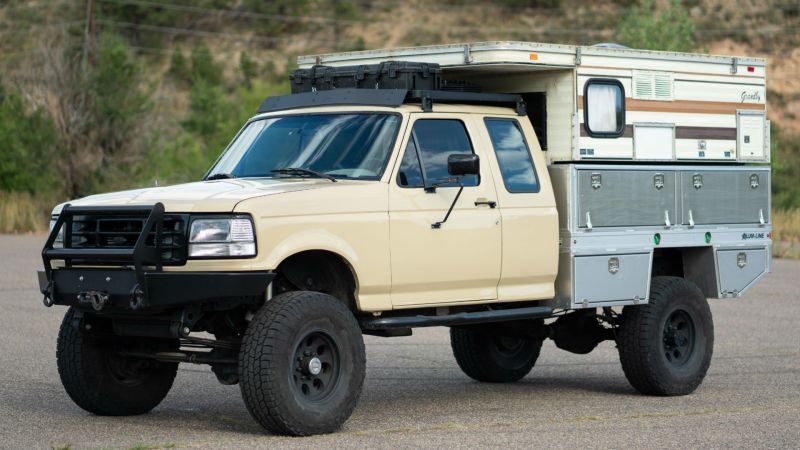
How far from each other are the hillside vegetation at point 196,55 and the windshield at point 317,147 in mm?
23042

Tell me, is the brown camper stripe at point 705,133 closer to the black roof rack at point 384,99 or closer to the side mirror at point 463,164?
the black roof rack at point 384,99

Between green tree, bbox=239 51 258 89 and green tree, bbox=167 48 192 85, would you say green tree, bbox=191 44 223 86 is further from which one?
green tree, bbox=239 51 258 89

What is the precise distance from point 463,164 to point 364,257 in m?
0.93

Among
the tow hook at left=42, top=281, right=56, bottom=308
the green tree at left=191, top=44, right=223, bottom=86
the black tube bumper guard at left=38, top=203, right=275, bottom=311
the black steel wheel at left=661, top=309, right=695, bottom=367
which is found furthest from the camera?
the green tree at left=191, top=44, right=223, bottom=86

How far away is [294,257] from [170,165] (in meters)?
32.0

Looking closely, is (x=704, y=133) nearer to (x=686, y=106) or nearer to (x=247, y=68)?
(x=686, y=106)

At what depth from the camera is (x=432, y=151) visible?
10117 mm

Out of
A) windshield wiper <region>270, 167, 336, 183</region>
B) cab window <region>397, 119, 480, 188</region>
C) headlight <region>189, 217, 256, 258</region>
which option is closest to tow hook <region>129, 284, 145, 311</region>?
headlight <region>189, 217, 256, 258</region>

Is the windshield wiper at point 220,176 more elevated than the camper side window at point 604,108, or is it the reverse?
the camper side window at point 604,108

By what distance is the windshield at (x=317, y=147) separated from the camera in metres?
9.86

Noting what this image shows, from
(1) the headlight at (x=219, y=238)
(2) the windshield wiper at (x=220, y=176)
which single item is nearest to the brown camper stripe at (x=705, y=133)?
(2) the windshield wiper at (x=220, y=176)

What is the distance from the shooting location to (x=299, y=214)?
29.5 feet

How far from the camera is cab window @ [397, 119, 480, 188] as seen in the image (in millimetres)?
9875

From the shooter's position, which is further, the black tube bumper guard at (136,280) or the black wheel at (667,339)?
the black wheel at (667,339)
